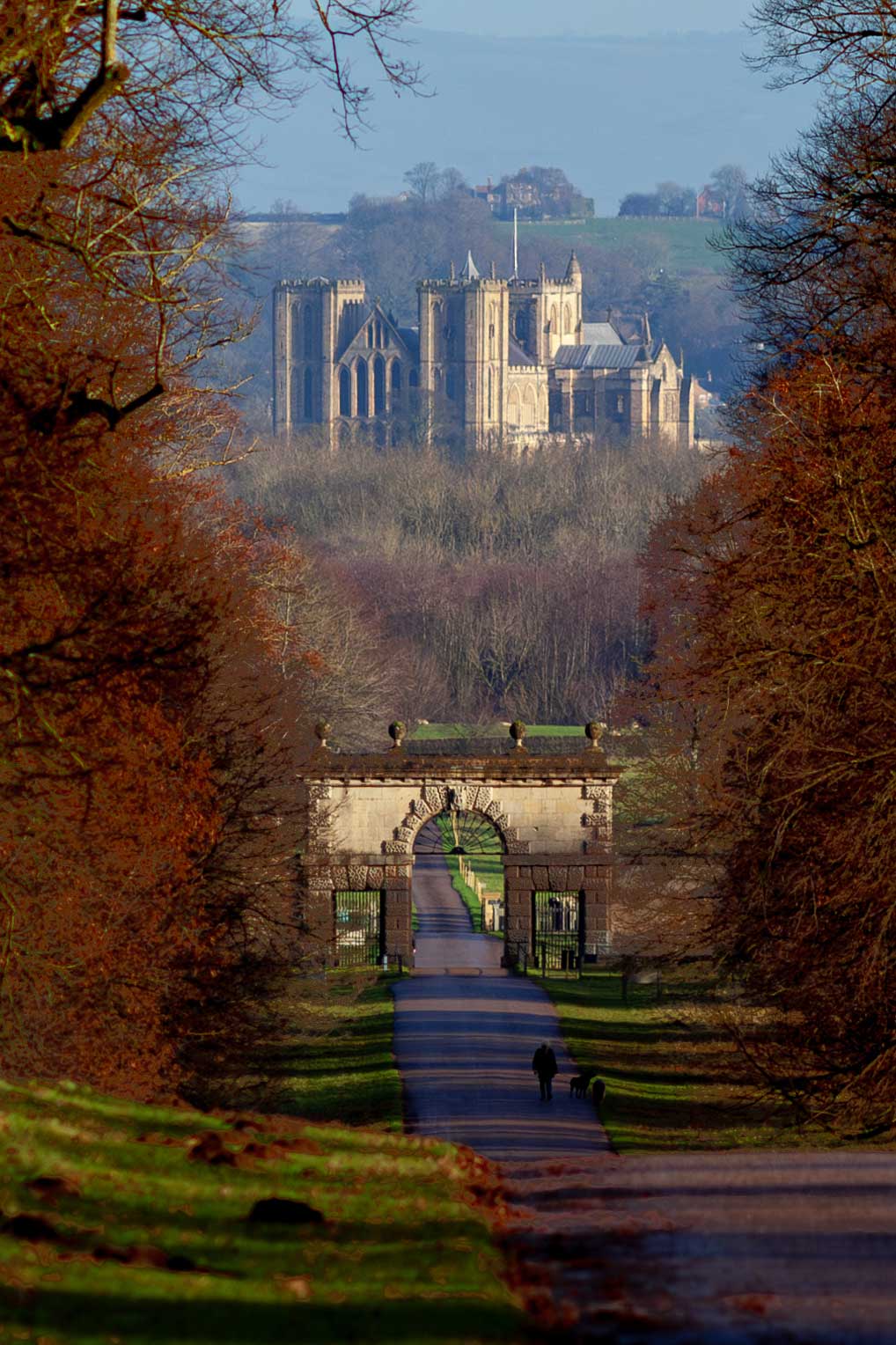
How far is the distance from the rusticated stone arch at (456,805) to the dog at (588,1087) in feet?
56.6

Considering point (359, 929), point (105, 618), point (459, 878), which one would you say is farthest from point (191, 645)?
point (459, 878)

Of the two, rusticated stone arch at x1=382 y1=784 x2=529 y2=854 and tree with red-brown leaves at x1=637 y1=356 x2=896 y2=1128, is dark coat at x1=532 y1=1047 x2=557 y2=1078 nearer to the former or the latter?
tree with red-brown leaves at x1=637 y1=356 x2=896 y2=1128

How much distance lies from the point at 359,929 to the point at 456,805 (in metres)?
3.32

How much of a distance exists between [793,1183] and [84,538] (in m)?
7.74

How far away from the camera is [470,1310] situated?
25.4 feet

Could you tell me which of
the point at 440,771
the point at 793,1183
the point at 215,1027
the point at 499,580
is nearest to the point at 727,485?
the point at 440,771

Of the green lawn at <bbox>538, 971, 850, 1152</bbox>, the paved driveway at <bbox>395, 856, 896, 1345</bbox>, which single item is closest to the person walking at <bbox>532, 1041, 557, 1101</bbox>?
the green lawn at <bbox>538, 971, 850, 1152</bbox>

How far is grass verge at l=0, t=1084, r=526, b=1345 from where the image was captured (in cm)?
752

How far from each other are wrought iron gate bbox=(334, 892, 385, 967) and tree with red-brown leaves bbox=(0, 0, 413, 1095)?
62.7ft

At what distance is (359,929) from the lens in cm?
4525

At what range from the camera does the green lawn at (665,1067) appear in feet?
68.8

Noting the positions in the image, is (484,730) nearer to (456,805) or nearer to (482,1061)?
(456,805)

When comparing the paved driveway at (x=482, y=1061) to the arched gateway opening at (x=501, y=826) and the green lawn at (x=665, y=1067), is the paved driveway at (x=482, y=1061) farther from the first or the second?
the arched gateway opening at (x=501, y=826)

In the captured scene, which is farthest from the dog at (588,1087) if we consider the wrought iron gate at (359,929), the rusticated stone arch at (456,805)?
the rusticated stone arch at (456,805)
